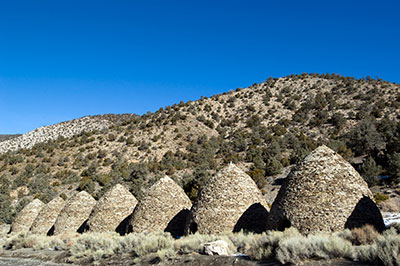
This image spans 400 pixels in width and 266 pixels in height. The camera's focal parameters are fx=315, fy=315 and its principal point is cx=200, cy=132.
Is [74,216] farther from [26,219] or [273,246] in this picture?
[273,246]

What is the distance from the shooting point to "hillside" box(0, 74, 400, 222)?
34.1m

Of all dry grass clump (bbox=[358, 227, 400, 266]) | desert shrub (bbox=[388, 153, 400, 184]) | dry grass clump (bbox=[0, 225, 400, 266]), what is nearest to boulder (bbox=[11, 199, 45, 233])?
dry grass clump (bbox=[0, 225, 400, 266])

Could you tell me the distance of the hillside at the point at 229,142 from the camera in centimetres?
3412

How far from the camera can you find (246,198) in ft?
43.6

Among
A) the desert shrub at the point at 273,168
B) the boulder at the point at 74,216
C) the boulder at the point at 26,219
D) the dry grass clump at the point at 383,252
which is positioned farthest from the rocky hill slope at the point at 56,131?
the dry grass clump at the point at 383,252

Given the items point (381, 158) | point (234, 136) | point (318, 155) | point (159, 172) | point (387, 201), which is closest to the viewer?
point (318, 155)

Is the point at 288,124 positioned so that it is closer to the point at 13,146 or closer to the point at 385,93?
the point at 385,93

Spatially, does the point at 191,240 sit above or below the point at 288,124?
below

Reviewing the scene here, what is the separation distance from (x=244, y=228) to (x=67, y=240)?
998 centimetres

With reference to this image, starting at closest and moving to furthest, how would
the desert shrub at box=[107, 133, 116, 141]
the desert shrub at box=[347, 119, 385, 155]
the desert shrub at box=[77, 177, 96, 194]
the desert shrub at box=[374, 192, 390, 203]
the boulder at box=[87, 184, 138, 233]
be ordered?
the boulder at box=[87, 184, 138, 233]
the desert shrub at box=[374, 192, 390, 203]
the desert shrub at box=[347, 119, 385, 155]
the desert shrub at box=[77, 177, 96, 194]
the desert shrub at box=[107, 133, 116, 141]

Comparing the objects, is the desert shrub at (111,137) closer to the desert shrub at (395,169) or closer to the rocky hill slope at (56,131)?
the rocky hill slope at (56,131)

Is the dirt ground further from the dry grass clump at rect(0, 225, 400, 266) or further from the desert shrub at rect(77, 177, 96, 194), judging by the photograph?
the desert shrub at rect(77, 177, 96, 194)

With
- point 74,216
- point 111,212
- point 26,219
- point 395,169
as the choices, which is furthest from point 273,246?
point 26,219

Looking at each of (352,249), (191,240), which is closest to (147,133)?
(191,240)
